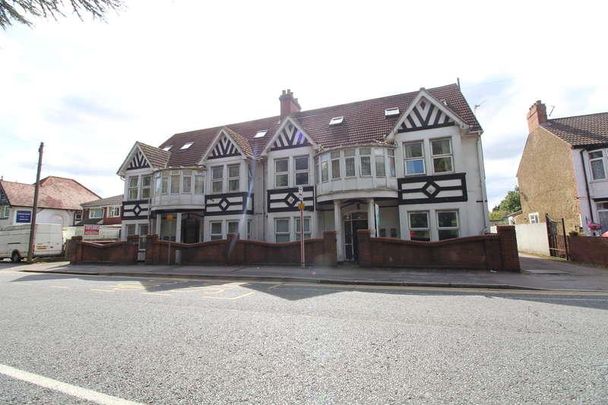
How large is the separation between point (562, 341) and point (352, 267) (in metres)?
10.1

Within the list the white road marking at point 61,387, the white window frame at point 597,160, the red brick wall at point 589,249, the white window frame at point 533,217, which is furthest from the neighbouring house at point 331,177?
the white window frame at point 533,217

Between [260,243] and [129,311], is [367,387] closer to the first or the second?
[129,311]

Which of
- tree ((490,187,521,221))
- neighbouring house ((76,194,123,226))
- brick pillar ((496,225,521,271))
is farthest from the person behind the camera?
tree ((490,187,521,221))

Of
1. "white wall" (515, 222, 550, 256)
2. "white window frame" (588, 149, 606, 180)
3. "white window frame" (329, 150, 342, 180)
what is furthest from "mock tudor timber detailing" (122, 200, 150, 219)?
"white window frame" (588, 149, 606, 180)

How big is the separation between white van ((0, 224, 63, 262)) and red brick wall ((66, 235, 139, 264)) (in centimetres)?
602

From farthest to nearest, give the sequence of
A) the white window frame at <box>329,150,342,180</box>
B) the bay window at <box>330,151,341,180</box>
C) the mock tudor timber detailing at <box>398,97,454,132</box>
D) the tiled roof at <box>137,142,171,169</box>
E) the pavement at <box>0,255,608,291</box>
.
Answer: the tiled roof at <box>137,142,171,169</box> < the bay window at <box>330,151,341,180</box> < the white window frame at <box>329,150,342,180</box> < the mock tudor timber detailing at <box>398,97,454,132</box> < the pavement at <box>0,255,608,291</box>

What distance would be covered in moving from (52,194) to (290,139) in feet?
133

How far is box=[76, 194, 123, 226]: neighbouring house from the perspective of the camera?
40.9 metres

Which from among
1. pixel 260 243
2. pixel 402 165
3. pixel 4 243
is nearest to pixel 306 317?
pixel 260 243

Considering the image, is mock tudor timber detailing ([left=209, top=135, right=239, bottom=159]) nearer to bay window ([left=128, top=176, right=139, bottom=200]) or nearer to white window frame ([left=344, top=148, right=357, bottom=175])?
bay window ([left=128, top=176, right=139, bottom=200])

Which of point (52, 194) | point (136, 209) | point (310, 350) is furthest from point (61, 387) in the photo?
point (52, 194)

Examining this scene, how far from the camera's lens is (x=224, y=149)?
70.0 feet

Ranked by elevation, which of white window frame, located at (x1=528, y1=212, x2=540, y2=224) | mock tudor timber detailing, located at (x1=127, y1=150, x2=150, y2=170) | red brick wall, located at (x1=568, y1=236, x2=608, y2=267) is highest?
mock tudor timber detailing, located at (x1=127, y1=150, x2=150, y2=170)

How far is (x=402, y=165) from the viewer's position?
56.4 ft
